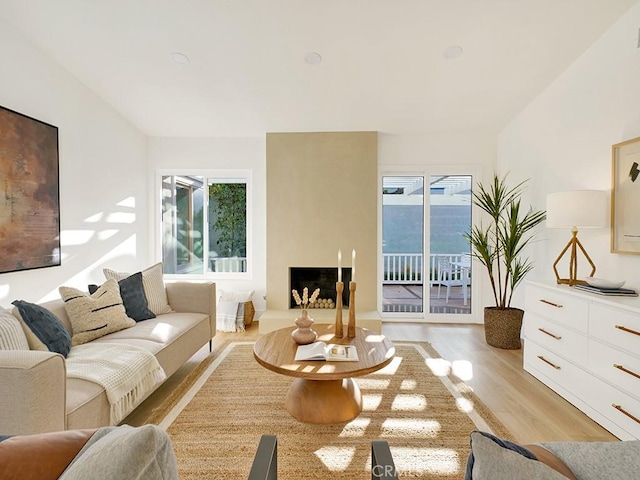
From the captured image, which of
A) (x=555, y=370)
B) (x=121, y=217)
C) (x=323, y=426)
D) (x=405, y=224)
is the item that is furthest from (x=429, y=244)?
(x=121, y=217)

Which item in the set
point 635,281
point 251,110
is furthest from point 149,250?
point 635,281

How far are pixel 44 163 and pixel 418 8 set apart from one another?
3380 mm

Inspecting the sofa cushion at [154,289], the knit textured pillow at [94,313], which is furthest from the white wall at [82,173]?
the knit textured pillow at [94,313]

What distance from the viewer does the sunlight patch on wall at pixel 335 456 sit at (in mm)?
1675

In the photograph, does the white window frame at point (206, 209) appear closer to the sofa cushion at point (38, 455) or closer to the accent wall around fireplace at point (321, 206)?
the accent wall around fireplace at point (321, 206)

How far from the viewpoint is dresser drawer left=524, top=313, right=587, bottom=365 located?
2.27 metres

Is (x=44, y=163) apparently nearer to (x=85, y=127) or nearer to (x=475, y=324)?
(x=85, y=127)

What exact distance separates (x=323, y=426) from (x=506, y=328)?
95.4 inches

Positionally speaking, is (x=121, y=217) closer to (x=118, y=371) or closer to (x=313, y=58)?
(x=118, y=371)

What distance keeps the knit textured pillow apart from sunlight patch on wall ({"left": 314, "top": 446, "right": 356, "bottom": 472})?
174 centimetres

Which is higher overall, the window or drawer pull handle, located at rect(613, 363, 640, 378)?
the window

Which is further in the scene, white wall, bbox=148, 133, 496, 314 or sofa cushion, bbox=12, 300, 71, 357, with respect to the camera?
white wall, bbox=148, 133, 496, 314

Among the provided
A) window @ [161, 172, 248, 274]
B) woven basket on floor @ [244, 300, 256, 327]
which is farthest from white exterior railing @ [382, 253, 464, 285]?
window @ [161, 172, 248, 274]

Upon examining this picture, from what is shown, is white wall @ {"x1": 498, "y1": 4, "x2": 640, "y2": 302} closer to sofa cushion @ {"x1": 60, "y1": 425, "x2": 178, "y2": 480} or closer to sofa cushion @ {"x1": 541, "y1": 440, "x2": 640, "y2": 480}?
sofa cushion @ {"x1": 541, "y1": 440, "x2": 640, "y2": 480}
